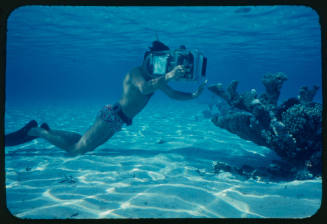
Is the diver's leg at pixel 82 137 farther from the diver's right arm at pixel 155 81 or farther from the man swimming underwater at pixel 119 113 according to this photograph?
the diver's right arm at pixel 155 81

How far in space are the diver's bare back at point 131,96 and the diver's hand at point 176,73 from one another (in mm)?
1220

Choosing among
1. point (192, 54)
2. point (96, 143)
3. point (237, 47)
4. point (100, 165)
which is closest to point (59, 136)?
point (96, 143)

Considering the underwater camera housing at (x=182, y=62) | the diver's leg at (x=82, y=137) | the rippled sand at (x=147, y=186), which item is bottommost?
the rippled sand at (x=147, y=186)

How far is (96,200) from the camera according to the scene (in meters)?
4.29

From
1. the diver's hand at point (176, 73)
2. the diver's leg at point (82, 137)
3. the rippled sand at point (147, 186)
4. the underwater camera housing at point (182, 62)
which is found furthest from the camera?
the diver's leg at point (82, 137)

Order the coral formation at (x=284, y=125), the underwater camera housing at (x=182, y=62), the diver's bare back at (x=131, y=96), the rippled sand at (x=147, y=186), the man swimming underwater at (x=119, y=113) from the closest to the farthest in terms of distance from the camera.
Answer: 1. the rippled sand at (x=147, y=186)
2. the coral formation at (x=284, y=125)
3. the underwater camera housing at (x=182, y=62)
4. the man swimming underwater at (x=119, y=113)
5. the diver's bare back at (x=131, y=96)

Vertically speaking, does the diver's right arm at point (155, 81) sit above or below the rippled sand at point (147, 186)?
above

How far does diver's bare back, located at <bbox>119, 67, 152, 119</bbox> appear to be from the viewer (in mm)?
7117

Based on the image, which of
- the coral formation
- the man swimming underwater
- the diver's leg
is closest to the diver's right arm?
the man swimming underwater

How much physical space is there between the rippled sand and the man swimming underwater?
1.66ft

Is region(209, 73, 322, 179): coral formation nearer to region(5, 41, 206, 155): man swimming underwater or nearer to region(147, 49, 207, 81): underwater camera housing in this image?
region(5, 41, 206, 155): man swimming underwater

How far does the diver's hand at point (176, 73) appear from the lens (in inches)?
236

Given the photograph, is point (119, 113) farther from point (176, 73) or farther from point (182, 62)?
point (182, 62)

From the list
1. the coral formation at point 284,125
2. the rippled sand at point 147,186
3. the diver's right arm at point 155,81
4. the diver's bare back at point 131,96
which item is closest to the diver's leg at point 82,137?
the rippled sand at point 147,186
